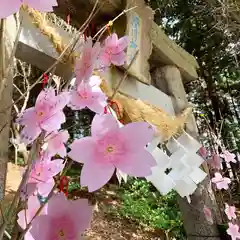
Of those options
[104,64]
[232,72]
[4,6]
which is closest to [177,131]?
[104,64]

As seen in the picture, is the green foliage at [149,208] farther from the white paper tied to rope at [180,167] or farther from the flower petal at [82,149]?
the flower petal at [82,149]

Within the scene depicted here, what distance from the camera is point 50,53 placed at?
1.39 meters

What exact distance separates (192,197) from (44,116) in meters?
1.80

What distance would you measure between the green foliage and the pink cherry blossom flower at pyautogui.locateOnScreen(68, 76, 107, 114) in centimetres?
316

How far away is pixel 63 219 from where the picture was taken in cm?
39

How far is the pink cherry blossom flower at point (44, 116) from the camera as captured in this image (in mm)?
536

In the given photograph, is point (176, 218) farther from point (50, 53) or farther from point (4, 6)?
point (4, 6)

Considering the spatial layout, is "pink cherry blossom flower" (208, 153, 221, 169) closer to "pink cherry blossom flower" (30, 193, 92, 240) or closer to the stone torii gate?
the stone torii gate

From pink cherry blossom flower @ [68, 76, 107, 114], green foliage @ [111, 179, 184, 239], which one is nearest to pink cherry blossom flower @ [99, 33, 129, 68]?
pink cherry blossom flower @ [68, 76, 107, 114]

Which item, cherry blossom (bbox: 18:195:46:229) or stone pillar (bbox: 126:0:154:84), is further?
stone pillar (bbox: 126:0:154:84)

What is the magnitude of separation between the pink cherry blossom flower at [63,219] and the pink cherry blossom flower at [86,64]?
0.22m

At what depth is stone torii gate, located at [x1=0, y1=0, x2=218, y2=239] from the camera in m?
1.38

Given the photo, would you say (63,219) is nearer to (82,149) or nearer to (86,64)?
(82,149)

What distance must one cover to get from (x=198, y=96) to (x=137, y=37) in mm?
3853
